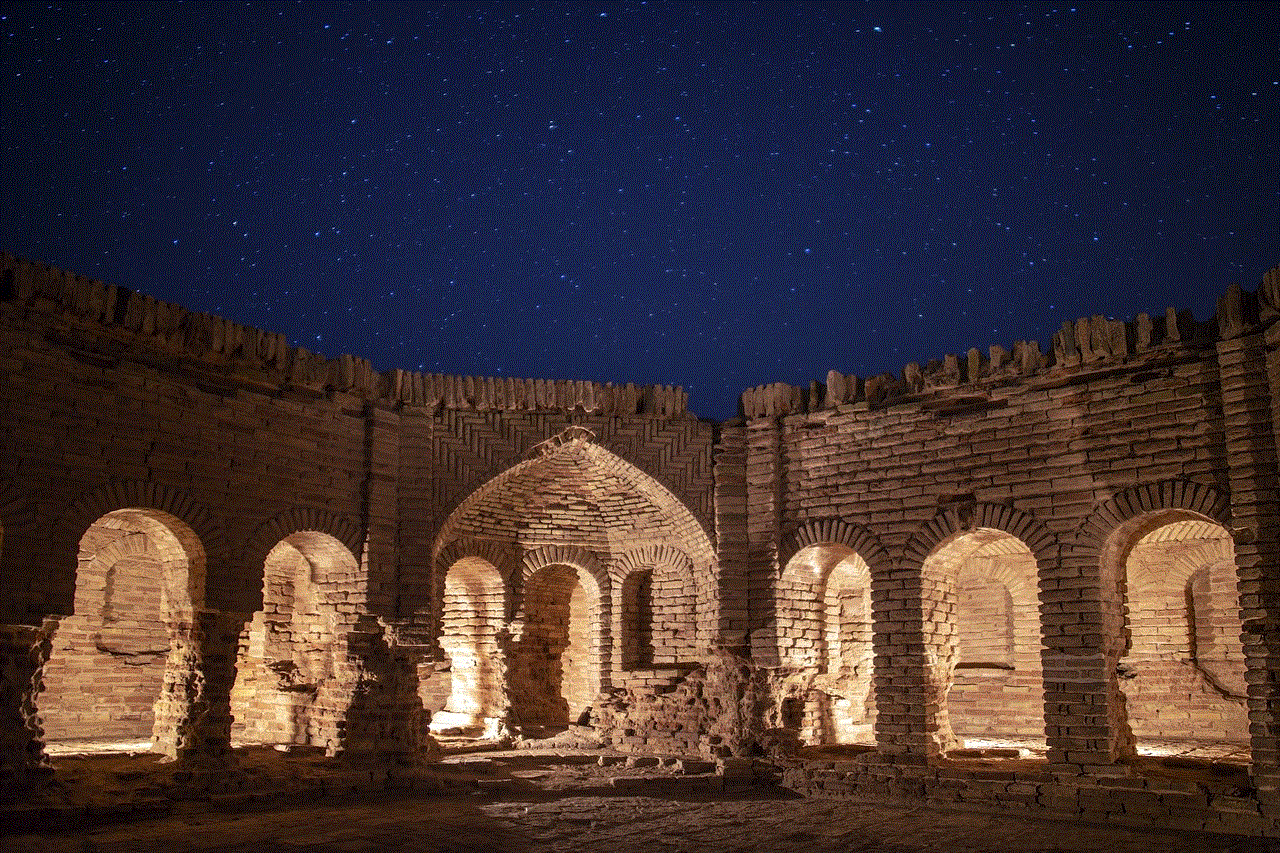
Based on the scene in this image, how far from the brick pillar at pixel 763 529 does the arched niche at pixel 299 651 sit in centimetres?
460

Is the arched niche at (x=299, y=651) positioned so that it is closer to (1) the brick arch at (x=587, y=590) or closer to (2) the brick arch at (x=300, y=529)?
(2) the brick arch at (x=300, y=529)

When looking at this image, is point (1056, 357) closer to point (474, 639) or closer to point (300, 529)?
point (300, 529)

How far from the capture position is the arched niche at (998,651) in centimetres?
1470

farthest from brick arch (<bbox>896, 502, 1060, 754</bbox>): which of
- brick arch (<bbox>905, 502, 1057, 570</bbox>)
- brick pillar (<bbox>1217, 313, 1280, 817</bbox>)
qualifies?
brick pillar (<bbox>1217, 313, 1280, 817</bbox>)

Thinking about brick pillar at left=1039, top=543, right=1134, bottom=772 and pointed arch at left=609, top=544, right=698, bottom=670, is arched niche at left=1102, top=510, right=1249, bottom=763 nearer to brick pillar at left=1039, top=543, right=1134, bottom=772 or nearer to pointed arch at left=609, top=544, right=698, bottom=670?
brick pillar at left=1039, top=543, right=1134, bottom=772

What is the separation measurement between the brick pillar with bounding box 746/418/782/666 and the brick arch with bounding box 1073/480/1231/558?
137 inches

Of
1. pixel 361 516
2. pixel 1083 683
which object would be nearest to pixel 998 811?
pixel 1083 683

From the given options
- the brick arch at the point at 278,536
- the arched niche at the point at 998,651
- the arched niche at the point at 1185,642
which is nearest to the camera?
the brick arch at the point at 278,536

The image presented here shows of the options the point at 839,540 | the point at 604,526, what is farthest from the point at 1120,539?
the point at 604,526

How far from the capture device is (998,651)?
15445mm

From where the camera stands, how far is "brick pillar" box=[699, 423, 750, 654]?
12.4 meters

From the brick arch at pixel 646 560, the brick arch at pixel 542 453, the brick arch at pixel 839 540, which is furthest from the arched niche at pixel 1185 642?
the brick arch at pixel 542 453

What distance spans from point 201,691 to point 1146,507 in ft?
30.3

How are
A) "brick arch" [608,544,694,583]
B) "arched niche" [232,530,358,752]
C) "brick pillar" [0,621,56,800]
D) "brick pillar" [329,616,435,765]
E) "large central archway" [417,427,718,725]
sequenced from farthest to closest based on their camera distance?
1. "brick arch" [608,544,694,583]
2. "large central archway" [417,427,718,725]
3. "arched niche" [232,530,358,752]
4. "brick pillar" [329,616,435,765]
5. "brick pillar" [0,621,56,800]
